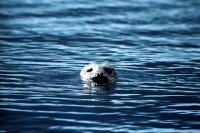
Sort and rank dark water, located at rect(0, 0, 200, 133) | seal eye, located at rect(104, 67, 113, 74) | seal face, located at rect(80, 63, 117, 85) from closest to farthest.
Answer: dark water, located at rect(0, 0, 200, 133) < seal face, located at rect(80, 63, 117, 85) < seal eye, located at rect(104, 67, 113, 74)

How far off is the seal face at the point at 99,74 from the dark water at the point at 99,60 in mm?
319

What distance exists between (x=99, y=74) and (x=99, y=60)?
3.84 meters

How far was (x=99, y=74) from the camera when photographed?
19328mm

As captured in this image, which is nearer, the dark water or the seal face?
the dark water

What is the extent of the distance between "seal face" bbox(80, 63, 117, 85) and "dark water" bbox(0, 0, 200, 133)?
0.32m

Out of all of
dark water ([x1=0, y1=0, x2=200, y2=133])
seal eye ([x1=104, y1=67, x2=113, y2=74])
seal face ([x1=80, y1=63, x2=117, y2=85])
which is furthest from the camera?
seal eye ([x1=104, y1=67, x2=113, y2=74])

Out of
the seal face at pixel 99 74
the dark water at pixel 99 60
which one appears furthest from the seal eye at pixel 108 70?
the dark water at pixel 99 60

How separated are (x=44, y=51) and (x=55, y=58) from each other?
1697 mm

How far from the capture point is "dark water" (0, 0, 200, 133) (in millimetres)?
14648

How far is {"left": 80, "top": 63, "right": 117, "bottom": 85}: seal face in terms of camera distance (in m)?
19.3

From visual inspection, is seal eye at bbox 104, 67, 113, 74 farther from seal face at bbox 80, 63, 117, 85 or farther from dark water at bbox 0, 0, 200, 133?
dark water at bbox 0, 0, 200, 133

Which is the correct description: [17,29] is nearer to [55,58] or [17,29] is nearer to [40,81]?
[55,58]

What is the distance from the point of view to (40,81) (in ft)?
62.9

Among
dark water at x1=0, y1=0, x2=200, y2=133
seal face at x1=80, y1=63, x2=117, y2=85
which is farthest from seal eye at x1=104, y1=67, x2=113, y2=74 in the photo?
dark water at x1=0, y1=0, x2=200, y2=133
